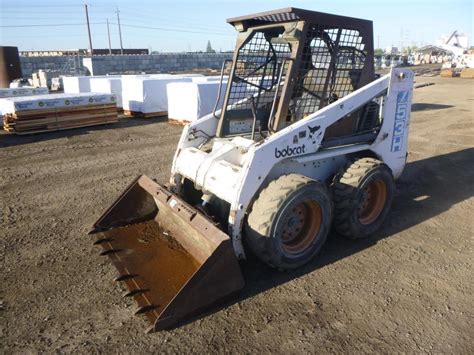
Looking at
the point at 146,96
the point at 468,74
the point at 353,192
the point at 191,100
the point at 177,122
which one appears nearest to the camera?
the point at 353,192

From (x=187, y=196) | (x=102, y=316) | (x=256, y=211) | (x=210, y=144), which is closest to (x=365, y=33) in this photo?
(x=210, y=144)

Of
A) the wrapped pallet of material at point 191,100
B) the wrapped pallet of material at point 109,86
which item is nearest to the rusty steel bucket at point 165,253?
the wrapped pallet of material at point 191,100

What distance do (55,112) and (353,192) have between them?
1018 centimetres

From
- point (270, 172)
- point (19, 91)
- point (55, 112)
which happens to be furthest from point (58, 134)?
point (270, 172)

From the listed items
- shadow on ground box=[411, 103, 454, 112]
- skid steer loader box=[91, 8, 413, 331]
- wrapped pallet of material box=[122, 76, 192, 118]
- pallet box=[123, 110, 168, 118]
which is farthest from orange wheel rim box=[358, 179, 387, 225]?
shadow on ground box=[411, 103, 454, 112]

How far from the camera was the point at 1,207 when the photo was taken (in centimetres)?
571

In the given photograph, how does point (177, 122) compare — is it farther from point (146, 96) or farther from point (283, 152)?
point (283, 152)

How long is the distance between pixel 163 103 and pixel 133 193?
10.1m

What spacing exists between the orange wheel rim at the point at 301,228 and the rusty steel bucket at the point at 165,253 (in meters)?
0.78

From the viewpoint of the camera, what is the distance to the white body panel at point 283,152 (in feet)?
11.9

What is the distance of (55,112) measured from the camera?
37.7 ft

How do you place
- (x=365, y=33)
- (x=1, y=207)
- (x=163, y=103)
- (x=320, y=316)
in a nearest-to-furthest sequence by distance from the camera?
(x=320, y=316) → (x=365, y=33) → (x=1, y=207) → (x=163, y=103)

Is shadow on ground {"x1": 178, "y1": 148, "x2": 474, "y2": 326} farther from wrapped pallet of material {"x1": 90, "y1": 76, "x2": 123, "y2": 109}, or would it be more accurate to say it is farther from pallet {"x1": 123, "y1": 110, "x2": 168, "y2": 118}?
wrapped pallet of material {"x1": 90, "y1": 76, "x2": 123, "y2": 109}

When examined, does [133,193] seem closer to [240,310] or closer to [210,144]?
[210,144]
